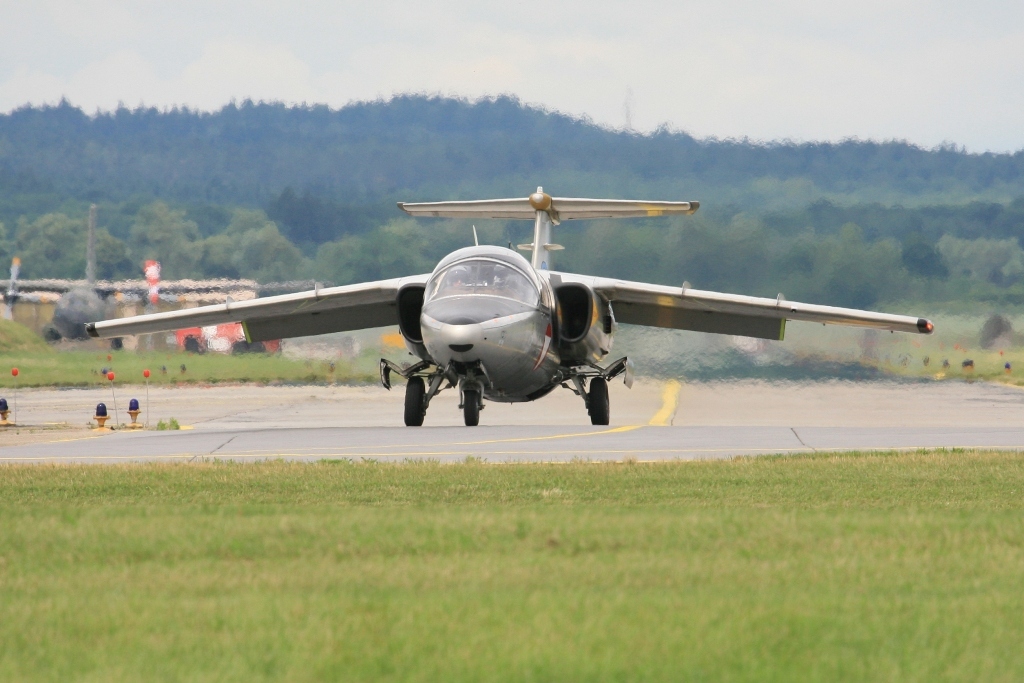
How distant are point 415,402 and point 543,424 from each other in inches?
149

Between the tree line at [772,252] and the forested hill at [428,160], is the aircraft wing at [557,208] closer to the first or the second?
the tree line at [772,252]

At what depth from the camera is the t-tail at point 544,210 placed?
2394 cm

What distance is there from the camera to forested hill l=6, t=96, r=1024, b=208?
128 ft

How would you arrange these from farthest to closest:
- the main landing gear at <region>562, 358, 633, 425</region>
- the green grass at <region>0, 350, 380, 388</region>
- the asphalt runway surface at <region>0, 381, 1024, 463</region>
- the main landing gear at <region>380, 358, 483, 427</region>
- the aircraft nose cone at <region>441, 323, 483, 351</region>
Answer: the green grass at <region>0, 350, 380, 388</region> < the main landing gear at <region>562, 358, 633, 425</region> < the main landing gear at <region>380, 358, 483, 427</region> < the aircraft nose cone at <region>441, 323, 483, 351</region> < the asphalt runway surface at <region>0, 381, 1024, 463</region>

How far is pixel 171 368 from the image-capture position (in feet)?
152

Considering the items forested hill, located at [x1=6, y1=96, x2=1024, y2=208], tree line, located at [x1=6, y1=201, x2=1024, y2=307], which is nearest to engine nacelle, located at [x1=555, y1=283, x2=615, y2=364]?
tree line, located at [x1=6, y1=201, x2=1024, y2=307]

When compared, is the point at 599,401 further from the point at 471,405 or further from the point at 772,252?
the point at 772,252

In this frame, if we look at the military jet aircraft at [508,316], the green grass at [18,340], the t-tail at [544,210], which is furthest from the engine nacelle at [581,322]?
the green grass at [18,340]

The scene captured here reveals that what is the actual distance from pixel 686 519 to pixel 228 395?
32.0 metres

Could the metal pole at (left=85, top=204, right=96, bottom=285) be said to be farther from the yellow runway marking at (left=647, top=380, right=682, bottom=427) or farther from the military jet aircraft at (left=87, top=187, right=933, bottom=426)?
the military jet aircraft at (left=87, top=187, right=933, bottom=426)

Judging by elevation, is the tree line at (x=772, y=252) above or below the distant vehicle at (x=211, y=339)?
above

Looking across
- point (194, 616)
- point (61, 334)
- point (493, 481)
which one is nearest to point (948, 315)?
point (493, 481)

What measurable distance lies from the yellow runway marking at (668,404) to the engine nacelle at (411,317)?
5.19 metres

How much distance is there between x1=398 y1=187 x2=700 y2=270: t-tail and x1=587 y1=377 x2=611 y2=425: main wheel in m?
2.53
